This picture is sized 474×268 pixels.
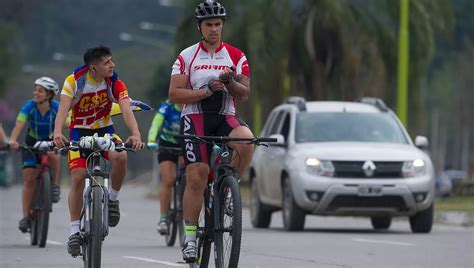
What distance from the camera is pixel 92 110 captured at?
13125mm

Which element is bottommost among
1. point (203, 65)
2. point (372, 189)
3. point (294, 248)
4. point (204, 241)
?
point (294, 248)

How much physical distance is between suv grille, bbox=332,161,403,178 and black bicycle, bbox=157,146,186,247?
125 inches

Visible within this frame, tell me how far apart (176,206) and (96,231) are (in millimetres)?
5933

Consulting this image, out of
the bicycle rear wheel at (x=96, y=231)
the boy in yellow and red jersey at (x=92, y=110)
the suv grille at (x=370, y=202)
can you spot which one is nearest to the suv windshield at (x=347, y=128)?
the suv grille at (x=370, y=202)

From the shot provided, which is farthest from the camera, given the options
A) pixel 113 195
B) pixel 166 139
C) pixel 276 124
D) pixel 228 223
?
pixel 276 124

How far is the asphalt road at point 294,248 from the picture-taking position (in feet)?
47.5

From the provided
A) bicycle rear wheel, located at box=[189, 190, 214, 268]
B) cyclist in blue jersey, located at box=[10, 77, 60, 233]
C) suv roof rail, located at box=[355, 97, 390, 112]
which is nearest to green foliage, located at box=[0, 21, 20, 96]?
suv roof rail, located at box=[355, 97, 390, 112]

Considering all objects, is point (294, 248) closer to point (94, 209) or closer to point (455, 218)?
point (94, 209)

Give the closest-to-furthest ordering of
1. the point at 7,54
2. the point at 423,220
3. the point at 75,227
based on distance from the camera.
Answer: the point at 75,227 < the point at 423,220 < the point at 7,54

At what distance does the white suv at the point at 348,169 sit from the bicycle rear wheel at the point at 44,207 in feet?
14.2

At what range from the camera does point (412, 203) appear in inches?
802

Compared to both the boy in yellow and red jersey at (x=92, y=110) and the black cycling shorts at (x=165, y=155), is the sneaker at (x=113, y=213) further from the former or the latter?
the black cycling shorts at (x=165, y=155)

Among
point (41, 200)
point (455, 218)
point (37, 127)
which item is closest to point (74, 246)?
point (41, 200)

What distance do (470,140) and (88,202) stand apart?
113 m
